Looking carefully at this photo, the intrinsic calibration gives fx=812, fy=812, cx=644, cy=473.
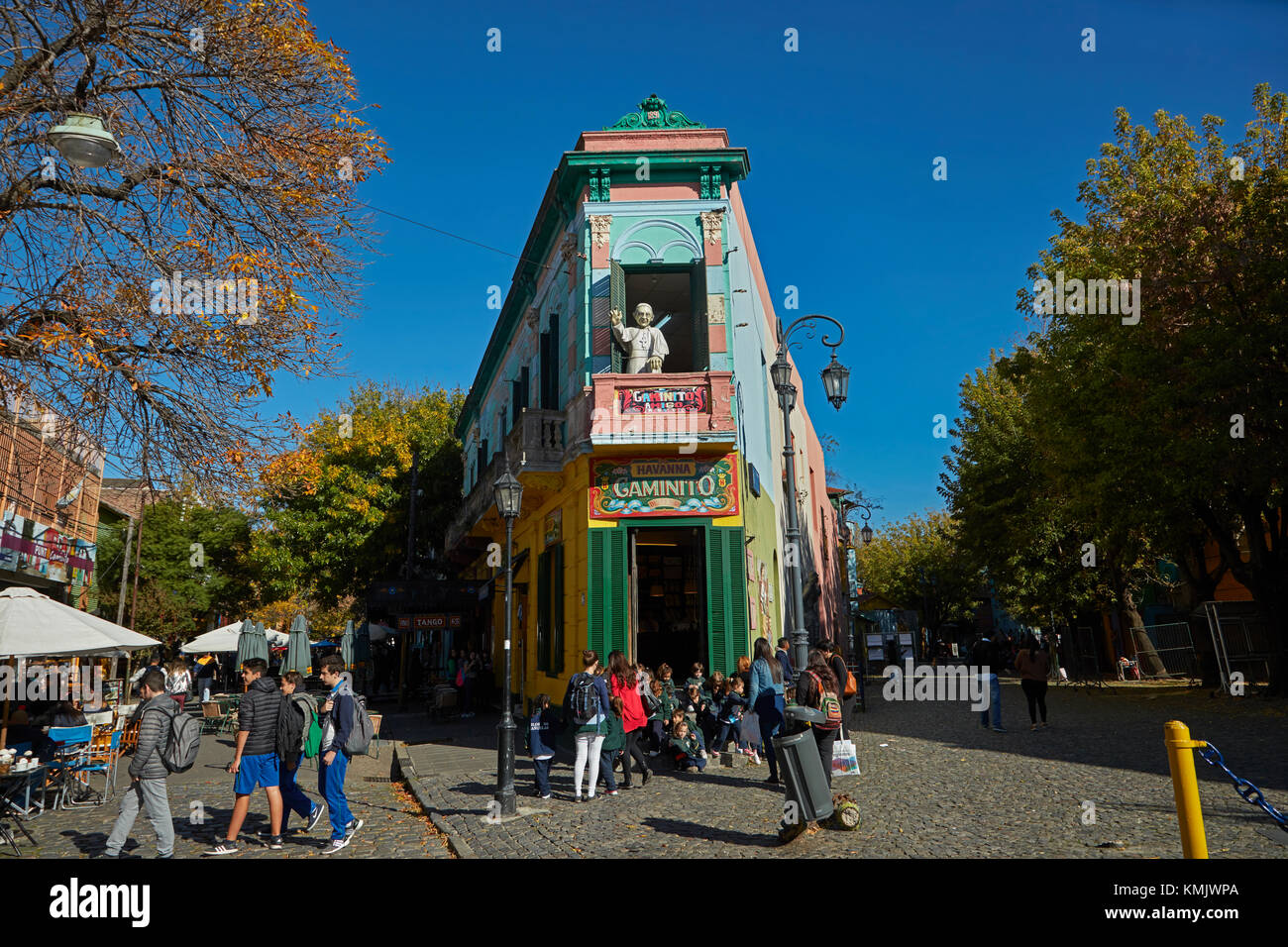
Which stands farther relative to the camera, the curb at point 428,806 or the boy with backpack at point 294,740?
the boy with backpack at point 294,740

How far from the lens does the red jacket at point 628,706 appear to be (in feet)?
33.0

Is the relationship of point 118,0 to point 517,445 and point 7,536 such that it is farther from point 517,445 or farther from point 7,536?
point 7,536

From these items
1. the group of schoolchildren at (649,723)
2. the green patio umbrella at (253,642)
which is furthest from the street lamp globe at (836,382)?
the green patio umbrella at (253,642)

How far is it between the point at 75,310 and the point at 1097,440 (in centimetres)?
1905

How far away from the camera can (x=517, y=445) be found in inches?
606

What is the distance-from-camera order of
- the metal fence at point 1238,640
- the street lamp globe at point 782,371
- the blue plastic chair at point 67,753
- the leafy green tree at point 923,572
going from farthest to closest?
1. the leafy green tree at point 923,572
2. the metal fence at point 1238,640
3. the street lamp globe at point 782,371
4. the blue plastic chair at point 67,753

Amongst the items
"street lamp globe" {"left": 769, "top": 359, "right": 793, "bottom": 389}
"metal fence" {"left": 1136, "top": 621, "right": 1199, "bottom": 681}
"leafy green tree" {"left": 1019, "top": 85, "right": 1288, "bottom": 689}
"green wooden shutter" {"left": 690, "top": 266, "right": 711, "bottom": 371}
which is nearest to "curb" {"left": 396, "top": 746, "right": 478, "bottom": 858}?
"street lamp globe" {"left": 769, "top": 359, "right": 793, "bottom": 389}

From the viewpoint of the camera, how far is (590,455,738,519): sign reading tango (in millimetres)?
13773

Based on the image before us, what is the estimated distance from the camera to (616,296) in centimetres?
1430

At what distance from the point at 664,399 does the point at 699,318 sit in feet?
5.79

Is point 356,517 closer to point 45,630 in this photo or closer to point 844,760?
point 45,630

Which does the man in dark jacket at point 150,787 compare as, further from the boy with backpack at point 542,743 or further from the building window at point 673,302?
the building window at point 673,302

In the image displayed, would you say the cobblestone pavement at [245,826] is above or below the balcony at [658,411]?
below

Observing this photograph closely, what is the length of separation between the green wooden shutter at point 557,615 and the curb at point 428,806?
3.10 m
